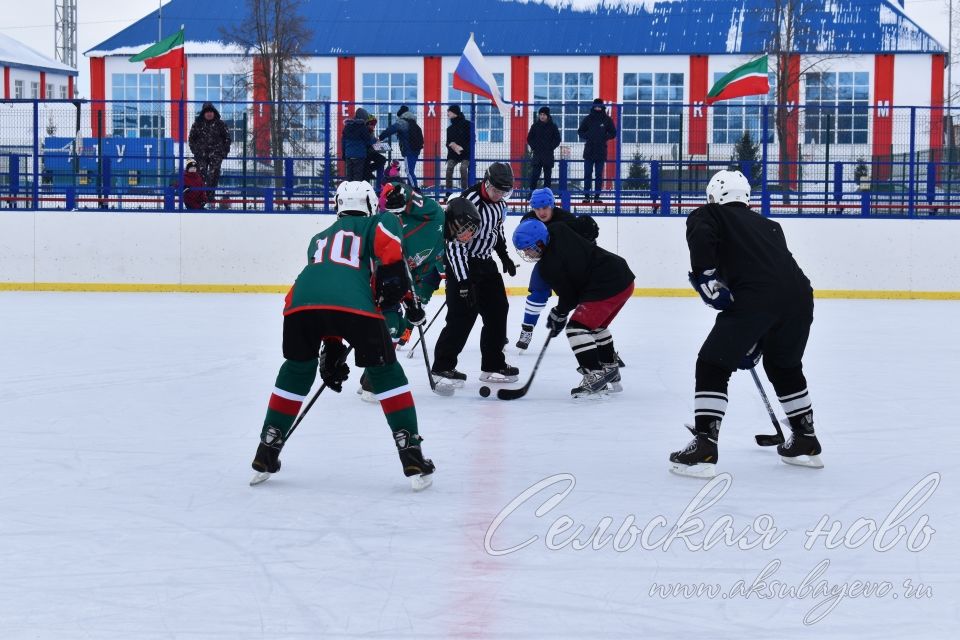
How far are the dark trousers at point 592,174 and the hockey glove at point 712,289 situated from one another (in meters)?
10.9

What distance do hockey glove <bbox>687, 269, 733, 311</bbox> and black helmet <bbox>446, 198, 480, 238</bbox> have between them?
1.93 meters

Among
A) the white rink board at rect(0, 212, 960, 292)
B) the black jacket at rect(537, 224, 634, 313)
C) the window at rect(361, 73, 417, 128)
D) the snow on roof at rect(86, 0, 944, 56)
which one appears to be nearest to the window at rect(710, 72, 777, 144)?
the white rink board at rect(0, 212, 960, 292)

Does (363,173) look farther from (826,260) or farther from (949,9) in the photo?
(949,9)

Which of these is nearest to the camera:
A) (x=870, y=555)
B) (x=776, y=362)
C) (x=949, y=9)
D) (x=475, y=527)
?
(x=870, y=555)

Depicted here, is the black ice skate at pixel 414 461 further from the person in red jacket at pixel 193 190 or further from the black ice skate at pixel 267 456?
the person in red jacket at pixel 193 190

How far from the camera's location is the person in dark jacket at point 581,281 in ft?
24.3

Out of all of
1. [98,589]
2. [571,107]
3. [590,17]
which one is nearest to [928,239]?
[571,107]

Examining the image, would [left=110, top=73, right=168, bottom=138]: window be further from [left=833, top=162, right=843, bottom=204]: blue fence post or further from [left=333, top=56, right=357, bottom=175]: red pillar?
[left=333, top=56, right=357, bottom=175]: red pillar

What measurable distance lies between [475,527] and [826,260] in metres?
11.2

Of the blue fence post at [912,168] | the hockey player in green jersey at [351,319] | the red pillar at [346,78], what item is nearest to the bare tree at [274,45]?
the red pillar at [346,78]

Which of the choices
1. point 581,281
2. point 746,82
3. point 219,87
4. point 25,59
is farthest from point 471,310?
point 25,59

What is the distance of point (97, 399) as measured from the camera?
7340 mm

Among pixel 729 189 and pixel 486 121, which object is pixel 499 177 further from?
pixel 486 121

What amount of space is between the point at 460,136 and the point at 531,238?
28.0 ft
